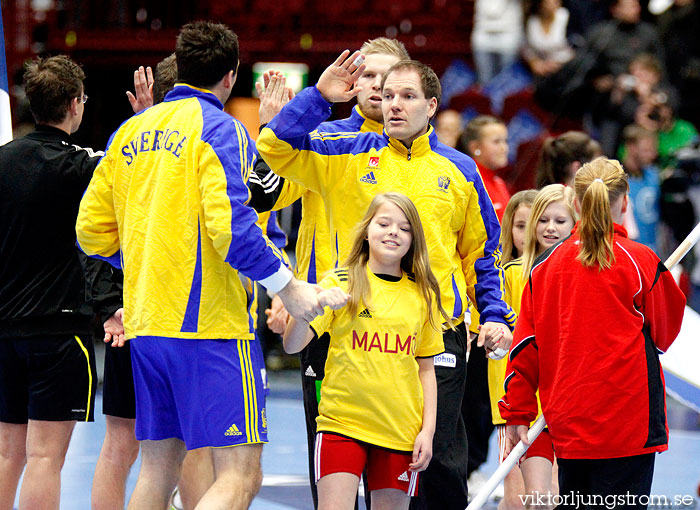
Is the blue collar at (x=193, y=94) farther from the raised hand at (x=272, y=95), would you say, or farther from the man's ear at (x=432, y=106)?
the man's ear at (x=432, y=106)

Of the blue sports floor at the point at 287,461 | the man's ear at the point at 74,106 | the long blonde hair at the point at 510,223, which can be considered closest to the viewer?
the man's ear at the point at 74,106

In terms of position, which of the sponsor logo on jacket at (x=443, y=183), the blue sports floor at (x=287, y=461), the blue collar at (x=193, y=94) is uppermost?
the blue collar at (x=193, y=94)

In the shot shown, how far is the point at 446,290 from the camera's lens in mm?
4645

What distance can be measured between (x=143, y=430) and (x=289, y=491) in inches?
118

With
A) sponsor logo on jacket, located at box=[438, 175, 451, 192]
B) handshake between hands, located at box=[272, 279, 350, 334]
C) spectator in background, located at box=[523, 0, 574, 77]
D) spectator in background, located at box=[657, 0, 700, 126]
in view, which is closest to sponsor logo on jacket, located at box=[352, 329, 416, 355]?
handshake between hands, located at box=[272, 279, 350, 334]

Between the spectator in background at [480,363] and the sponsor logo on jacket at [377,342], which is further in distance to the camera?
the spectator in background at [480,363]

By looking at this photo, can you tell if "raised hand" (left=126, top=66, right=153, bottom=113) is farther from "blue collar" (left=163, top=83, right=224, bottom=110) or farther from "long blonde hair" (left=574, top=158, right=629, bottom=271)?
"long blonde hair" (left=574, top=158, right=629, bottom=271)

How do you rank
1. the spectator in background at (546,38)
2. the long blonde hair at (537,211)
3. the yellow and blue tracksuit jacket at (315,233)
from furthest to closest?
the spectator in background at (546,38) < the long blonde hair at (537,211) < the yellow and blue tracksuit jacket at (315,233)

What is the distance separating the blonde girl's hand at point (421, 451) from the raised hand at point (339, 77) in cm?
140

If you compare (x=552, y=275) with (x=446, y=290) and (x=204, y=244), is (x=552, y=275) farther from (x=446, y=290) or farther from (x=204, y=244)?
(x=204, y=244)

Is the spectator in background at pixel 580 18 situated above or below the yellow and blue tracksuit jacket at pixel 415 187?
above

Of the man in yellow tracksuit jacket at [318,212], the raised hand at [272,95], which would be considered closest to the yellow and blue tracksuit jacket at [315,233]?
the man in yellow tracksuit jacket at [318,212]

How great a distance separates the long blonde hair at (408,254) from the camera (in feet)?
14.3

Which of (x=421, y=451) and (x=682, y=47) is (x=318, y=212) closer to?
(x=421, y=451)
